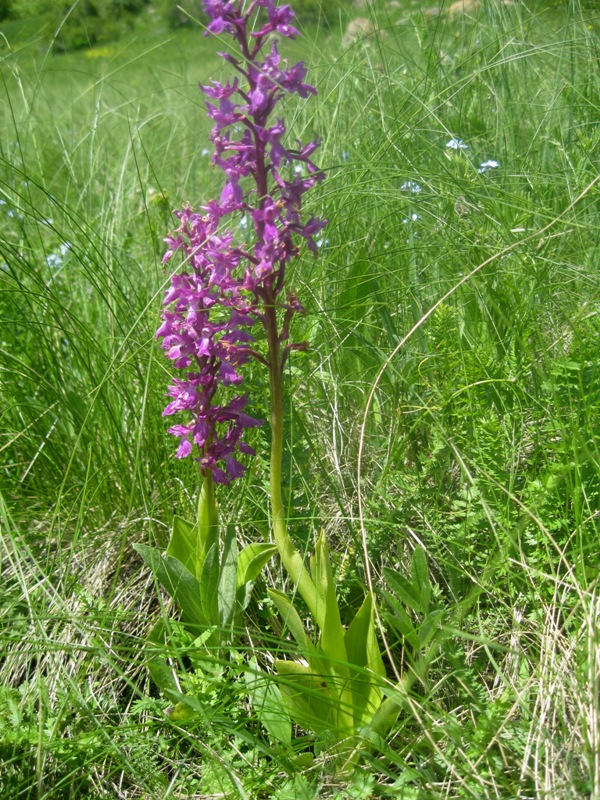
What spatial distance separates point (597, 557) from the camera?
1.65 metres

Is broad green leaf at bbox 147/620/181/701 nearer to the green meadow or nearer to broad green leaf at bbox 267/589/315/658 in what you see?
the green meadow

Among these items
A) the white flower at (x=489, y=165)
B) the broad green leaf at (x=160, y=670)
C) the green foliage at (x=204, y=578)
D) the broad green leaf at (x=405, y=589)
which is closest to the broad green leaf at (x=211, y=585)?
the green foliage at (x=204, y=578)

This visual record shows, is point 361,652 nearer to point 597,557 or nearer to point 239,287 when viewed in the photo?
point 597,557

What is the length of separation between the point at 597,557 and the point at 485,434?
37cm

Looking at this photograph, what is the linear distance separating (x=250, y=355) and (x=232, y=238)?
0.82 ft

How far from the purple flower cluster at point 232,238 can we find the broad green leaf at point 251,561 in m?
0.18

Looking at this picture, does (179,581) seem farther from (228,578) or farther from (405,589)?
(405,589)

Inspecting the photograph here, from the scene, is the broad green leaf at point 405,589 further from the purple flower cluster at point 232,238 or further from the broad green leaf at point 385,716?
the purple flower cluster at point 232,238

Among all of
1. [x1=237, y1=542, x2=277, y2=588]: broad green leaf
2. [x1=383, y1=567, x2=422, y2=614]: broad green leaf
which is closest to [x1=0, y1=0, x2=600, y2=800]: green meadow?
[x1=383, y1=567, x2=422, y2=614]: broad green leaf

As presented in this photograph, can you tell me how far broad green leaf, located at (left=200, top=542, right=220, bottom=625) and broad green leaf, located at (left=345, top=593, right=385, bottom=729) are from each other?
13.2 inches

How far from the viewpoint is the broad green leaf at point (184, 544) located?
183 cm

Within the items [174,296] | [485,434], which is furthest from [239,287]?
[485,434]

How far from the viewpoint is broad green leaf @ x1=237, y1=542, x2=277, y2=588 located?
178 centimetres

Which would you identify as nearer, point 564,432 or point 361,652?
point 361,652
